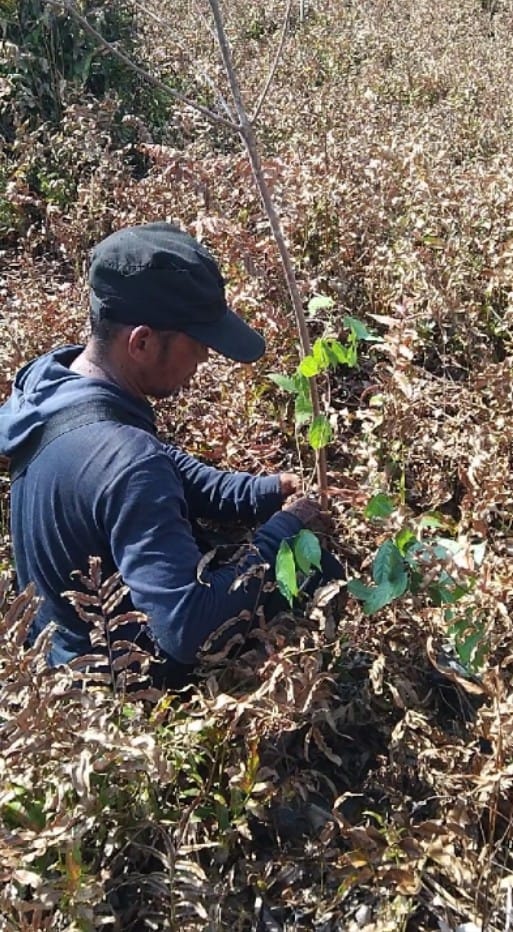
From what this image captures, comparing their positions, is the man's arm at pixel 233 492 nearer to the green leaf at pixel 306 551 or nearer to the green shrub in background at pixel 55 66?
the green leaf at pixel 306 551

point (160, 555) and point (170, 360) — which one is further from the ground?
point (170, 360)

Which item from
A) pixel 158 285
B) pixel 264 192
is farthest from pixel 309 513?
pixel 264 192

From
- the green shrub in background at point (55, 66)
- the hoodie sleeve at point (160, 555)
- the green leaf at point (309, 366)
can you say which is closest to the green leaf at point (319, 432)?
the green leaf at point (309, 366)

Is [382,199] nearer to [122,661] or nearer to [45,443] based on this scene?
[45,443]

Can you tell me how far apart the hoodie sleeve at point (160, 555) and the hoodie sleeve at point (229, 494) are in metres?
0.63

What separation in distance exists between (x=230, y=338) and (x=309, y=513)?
0.56 metres

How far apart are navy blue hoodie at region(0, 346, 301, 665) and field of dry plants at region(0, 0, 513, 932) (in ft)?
0.53

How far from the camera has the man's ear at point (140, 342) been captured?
2.12 meters

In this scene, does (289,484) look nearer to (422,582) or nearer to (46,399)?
(422,582)

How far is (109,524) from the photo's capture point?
199 centimetres

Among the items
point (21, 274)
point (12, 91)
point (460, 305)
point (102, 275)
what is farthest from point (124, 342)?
point (12, 91)

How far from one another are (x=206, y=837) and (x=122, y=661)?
1.53 ft

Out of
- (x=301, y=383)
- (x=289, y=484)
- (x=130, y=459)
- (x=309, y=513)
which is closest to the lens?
(x=130, y=459)

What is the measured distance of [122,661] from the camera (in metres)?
1.80
